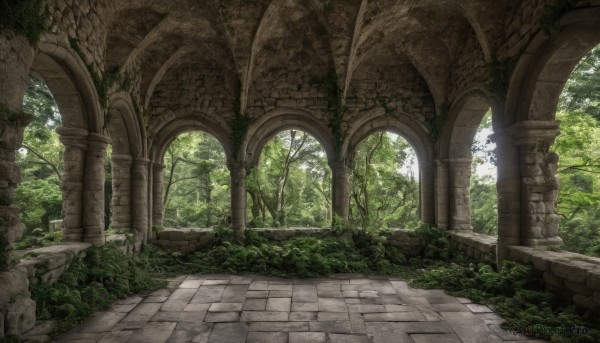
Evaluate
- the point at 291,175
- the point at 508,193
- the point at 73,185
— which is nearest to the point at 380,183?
the point at 291,175

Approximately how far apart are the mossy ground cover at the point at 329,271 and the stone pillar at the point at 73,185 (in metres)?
0.55

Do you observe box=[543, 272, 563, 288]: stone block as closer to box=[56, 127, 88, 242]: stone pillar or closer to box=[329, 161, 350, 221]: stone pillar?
box=[329, 161, 350, 221]: stone pillar

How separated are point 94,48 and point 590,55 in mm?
10548

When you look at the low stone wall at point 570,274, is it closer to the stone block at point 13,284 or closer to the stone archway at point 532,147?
the stone archway at point 532,147

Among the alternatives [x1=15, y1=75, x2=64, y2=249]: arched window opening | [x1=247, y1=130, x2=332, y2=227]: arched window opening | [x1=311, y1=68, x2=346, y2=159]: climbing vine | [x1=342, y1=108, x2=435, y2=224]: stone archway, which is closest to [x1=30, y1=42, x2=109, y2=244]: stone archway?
[x1=15, y1=75, x2=64, y2=249]: arched window opening

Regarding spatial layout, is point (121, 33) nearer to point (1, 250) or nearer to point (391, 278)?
point (1, 250)

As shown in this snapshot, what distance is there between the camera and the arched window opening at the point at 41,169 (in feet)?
26.6

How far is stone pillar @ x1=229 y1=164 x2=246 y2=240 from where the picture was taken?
7941 mm

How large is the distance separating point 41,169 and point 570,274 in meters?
15.1

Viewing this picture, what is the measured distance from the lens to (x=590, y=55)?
8391 mm

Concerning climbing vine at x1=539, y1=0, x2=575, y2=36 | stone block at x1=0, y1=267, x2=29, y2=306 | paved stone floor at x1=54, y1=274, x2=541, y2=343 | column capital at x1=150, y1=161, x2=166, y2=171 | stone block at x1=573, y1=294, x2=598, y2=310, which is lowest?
paved stone floor at x1=54, y1=274, x2=541, y2=343

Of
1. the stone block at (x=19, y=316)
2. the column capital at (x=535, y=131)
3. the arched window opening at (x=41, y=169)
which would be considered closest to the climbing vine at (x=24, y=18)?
the stone block at (x=19, y=316)

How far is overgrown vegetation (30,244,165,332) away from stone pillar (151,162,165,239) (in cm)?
210

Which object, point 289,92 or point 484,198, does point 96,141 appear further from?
point 484,198
